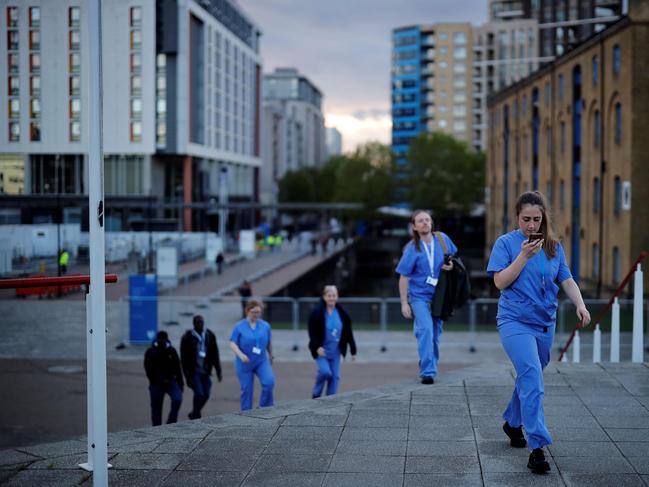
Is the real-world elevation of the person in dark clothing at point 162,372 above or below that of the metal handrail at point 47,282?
below

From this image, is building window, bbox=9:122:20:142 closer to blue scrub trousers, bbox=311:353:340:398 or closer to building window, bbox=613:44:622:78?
blue scrub trousers, bbox=311:353:340:398

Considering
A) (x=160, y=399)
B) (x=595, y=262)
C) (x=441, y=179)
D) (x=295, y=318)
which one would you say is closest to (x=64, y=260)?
(x=160, y=399)

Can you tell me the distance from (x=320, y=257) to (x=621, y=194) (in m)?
32.2

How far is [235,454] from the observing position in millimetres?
6402

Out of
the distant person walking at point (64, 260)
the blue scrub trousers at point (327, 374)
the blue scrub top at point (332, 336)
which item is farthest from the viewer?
the distant person walking at point (64, 260)

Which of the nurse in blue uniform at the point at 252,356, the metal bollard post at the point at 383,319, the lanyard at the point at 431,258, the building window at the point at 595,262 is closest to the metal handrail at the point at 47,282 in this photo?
the lanyard at the point at 431,258

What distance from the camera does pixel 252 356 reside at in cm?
1101

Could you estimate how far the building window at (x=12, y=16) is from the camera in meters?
6.17

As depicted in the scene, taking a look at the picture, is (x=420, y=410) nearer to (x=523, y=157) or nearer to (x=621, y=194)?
(x=621, y=194)

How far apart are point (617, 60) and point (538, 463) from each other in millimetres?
33858

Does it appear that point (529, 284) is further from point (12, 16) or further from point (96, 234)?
point (12, 16)

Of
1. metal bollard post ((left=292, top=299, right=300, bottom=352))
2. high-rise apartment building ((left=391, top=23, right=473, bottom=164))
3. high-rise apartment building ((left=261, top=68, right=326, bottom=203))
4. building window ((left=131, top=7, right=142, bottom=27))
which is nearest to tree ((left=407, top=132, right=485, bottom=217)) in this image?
high-rise apartment building ((left=391, top=23, right=473, bottom=164))

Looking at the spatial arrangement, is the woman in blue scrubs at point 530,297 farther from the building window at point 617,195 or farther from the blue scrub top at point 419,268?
the building window at point 617,195

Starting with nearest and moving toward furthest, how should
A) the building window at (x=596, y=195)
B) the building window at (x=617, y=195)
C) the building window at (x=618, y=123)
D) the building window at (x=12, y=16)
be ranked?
the building window at (x=12, y=16)
the building window at (x=618, y=123)
the building window at (x=617, y=195)
the building window at (x=596, y=195)
